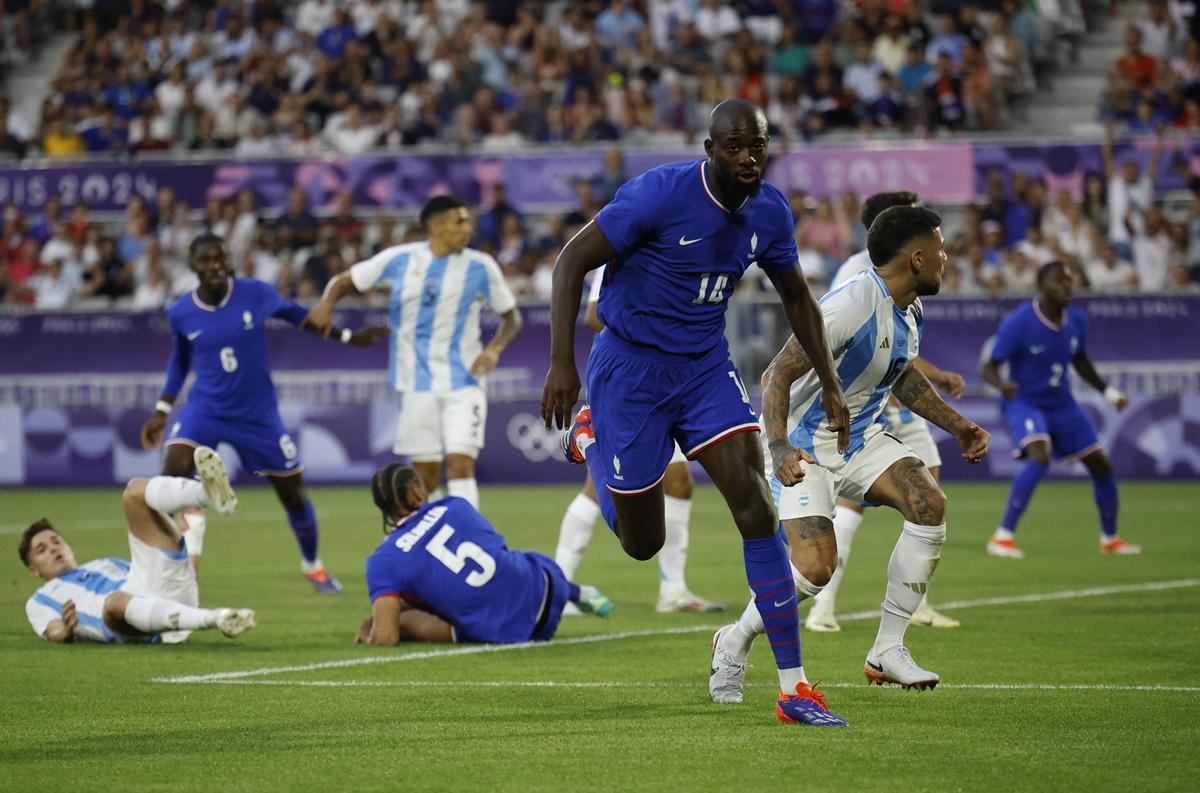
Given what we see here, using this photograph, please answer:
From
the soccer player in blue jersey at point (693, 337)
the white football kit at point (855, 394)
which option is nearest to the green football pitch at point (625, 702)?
the soccer player in blue jersey at point (693, 337)

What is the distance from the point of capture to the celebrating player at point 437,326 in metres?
13.3

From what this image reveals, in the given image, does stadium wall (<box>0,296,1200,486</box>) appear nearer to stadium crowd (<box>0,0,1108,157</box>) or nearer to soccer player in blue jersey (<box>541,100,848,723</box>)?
stadium crowd (<box>0,0,1108,157</box>)

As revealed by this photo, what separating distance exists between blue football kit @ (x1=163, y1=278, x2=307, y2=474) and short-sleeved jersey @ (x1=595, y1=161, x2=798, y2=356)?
607 cm

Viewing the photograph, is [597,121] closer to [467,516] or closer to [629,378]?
[467,516]

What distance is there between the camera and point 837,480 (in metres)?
8.35

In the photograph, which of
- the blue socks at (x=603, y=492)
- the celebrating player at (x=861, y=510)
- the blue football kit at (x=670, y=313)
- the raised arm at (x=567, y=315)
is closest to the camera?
the raised arm at (x=567, y=315)

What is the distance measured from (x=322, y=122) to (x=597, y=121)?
4978mm

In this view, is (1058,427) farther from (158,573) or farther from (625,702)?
(625,702)

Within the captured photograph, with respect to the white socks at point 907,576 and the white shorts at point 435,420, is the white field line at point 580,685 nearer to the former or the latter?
the white socks at point 907,576

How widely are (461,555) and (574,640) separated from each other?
999 millimetres

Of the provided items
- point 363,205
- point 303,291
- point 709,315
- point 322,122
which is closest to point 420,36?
point 322,122

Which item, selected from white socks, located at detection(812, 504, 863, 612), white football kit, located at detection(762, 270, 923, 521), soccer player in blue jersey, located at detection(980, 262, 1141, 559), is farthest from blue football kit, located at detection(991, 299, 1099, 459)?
white football kit, located at detection(762, 270, 923, 521)

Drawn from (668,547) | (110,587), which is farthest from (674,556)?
(110,587)

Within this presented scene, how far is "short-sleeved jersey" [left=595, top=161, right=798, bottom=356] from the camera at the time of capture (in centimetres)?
727
